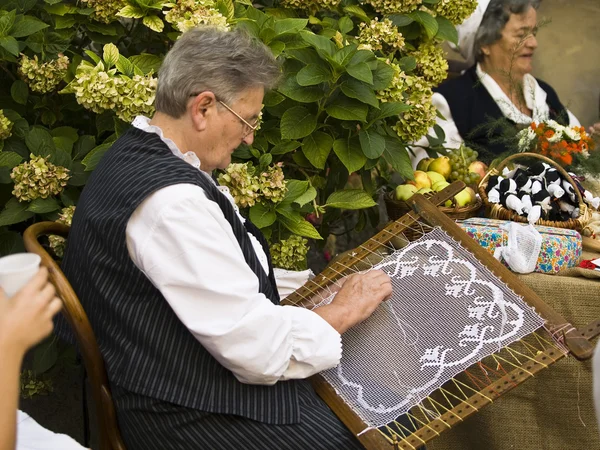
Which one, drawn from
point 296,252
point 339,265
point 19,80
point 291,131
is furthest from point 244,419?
point 19,80

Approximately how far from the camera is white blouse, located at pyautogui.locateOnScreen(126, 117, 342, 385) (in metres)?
1.61

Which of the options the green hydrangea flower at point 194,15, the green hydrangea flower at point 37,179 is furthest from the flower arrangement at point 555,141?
the green hydrangea flower at point 37,179

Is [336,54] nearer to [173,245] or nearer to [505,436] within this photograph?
[173,245]

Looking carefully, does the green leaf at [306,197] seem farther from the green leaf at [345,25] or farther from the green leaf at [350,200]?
the green leaf at [345,25]

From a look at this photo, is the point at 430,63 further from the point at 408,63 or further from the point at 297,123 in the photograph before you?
the point at 297,123

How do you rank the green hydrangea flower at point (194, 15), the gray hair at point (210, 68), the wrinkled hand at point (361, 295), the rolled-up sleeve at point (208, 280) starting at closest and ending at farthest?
the rolled-up sleeve at point (208, 280) → the gray hair at point (210, 68) → the wrinkled hand at point (361, 295) → the green hydrangea flower at point (194, 15)

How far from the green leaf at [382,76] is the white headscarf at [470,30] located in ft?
5.61

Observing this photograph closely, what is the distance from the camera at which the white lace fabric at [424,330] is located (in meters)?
1.84

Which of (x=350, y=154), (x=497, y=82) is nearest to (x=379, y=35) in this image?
(x=350, y=154)

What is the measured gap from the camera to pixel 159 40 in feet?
9.03

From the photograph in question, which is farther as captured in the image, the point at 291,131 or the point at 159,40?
the point at 159,40

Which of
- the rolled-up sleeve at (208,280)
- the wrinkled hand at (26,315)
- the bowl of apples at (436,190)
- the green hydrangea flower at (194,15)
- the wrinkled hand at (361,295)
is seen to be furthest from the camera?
the bowl of apples at (436,190)

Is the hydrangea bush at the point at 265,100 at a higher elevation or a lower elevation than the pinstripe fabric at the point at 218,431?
higher

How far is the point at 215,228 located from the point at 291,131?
0.94 meters
